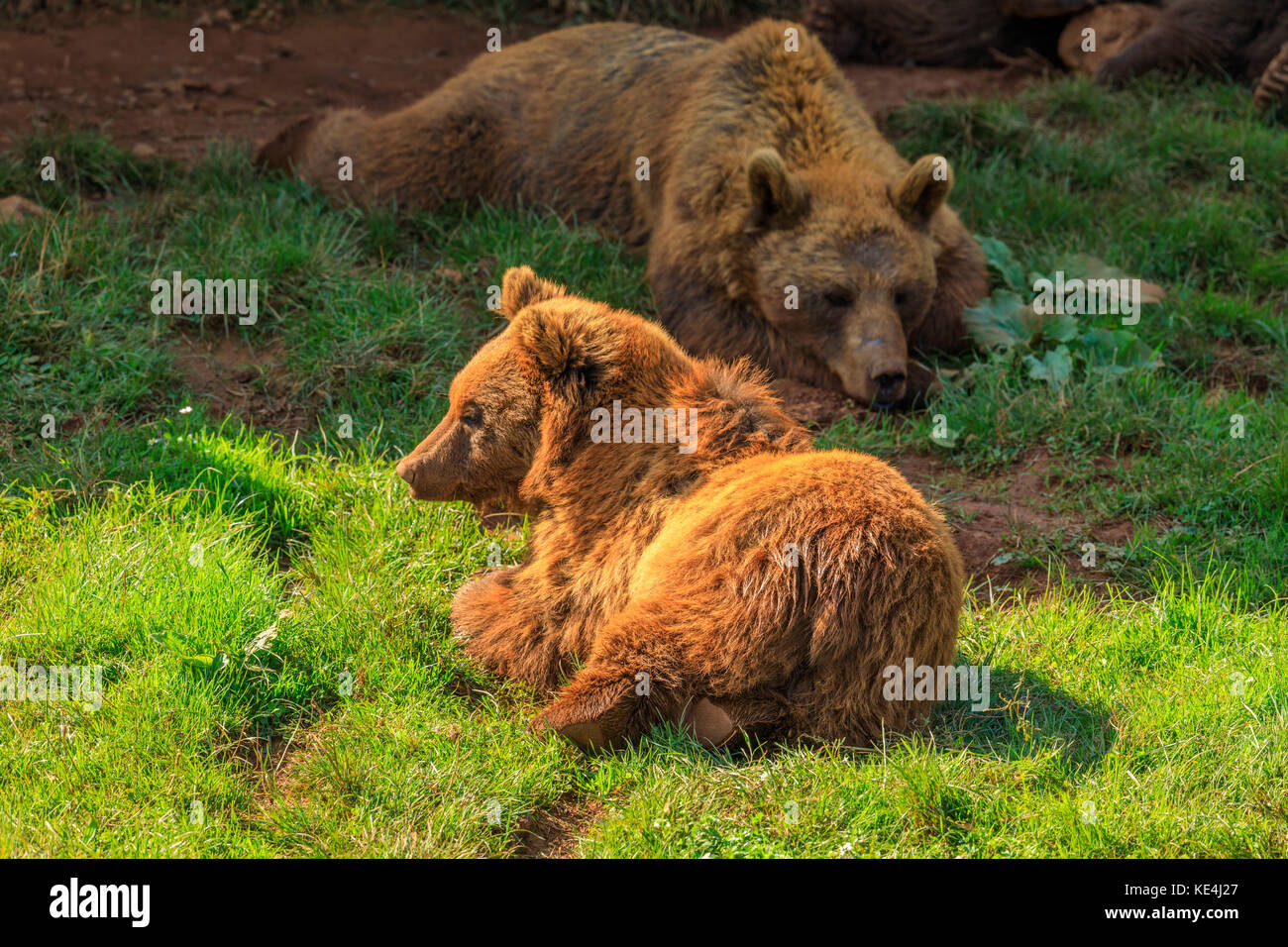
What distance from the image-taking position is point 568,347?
164 inches

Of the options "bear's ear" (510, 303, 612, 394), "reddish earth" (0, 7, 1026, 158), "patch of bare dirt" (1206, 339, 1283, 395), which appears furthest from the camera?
"reddish earth" (0, 7, 1026, 158)

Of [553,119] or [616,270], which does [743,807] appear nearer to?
[616,270]

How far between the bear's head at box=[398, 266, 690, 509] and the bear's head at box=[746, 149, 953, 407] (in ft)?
7.29

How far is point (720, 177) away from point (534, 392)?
3112 mm

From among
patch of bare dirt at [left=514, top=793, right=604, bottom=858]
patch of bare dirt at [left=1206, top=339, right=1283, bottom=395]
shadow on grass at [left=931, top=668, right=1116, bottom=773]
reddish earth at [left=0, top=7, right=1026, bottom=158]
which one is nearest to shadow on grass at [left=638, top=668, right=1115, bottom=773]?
shadow on grass at [left=931, top=668, right=1116, bottom=773]

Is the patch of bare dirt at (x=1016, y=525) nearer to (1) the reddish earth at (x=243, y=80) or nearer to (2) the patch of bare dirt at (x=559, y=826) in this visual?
(1) the reddish earth at (x=243, y=80)

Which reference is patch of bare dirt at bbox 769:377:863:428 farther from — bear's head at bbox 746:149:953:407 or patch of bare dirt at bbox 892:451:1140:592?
patch of bare dirt at bbox 892:451:1140:592

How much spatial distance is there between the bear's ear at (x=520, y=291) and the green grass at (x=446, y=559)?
986mm

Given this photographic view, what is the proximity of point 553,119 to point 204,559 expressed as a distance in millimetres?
4350

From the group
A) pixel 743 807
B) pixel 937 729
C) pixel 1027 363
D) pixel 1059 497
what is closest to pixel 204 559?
pixel 743 807

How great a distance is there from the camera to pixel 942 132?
865 cm

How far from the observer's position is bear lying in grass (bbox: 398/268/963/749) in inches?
143

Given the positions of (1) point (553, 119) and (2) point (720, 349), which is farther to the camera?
(1) point (553, 119)

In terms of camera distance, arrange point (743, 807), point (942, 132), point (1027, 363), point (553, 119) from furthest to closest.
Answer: point (942, 132) < point (553, 119) < point (1027, 363) < point (743, 807)
